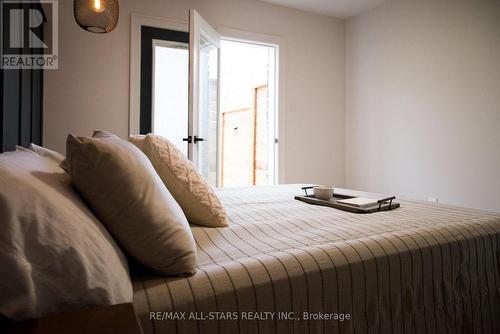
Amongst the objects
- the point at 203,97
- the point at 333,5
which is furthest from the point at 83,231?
the point at 333,5

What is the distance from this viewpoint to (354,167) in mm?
4324

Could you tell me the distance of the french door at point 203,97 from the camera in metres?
2.81

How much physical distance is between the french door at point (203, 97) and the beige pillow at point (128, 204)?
208 centimetres

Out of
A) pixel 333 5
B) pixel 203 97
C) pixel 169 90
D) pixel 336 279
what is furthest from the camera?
pixel 333 5

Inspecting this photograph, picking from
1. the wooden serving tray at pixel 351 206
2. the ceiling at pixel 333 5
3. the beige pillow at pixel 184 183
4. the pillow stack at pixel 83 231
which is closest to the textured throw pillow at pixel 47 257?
the pillow stack at pixel 83 231

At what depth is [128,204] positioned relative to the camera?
747mm

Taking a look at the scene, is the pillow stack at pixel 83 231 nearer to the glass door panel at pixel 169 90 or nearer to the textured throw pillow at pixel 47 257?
the textured throw pillow at pixel 47 257

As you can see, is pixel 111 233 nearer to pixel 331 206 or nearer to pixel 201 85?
pixel 331 206

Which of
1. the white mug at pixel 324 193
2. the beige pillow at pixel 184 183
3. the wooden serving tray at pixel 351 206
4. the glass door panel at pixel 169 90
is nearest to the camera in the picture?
the beige pillow at pixel 184 183

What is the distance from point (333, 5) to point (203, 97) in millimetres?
2121

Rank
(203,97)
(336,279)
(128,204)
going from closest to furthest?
(128,204)
(336,279)
(203,97)

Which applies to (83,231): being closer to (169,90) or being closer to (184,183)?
(184,183)

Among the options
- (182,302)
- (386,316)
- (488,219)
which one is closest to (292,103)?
(488,219)

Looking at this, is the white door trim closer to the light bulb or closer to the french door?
the french door
